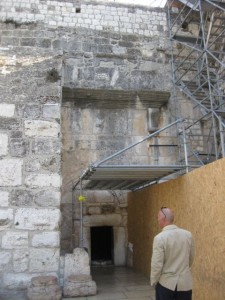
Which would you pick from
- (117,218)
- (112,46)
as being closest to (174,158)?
(117,218)

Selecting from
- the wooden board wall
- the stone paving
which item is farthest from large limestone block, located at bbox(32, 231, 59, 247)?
the wooden board wall

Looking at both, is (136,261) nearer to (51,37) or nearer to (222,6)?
(51,37)

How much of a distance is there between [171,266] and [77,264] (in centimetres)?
256

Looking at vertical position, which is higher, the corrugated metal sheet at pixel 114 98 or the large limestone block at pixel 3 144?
the corrugated metal sheet at pixel 114 98

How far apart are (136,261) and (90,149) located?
2.38 m

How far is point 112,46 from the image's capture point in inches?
307

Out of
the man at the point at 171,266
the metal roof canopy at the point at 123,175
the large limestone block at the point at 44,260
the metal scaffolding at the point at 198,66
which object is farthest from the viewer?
the metal scaffolding at the point at 198,66

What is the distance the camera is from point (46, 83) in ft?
19.5

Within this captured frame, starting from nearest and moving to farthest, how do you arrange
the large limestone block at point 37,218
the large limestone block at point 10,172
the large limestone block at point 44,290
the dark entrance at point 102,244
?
the large limestone block at point 44,290 < the large limestone block at point 37,218 < the large limestone block at point 10,172 < the dark entrance at point 102,244

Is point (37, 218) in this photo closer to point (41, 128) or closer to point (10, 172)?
point (10, 172)

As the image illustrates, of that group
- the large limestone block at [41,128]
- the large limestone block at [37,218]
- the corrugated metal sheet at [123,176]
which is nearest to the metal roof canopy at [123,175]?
the corrugated metal sheet at [123,176]

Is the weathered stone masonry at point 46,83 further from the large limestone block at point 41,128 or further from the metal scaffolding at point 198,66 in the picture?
the metal scaffolding at point 198,66

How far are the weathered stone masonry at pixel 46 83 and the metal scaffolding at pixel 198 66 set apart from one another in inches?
12.7

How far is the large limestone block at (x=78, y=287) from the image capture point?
197 inches
